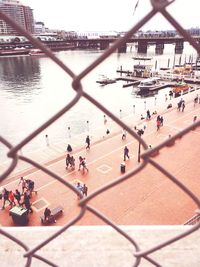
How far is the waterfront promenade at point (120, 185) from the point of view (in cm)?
1310

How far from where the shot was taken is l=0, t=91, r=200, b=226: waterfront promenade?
13102mm

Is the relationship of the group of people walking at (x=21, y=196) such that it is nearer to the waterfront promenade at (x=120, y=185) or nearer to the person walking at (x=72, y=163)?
the waterfront promenade at (x=120, y=185)

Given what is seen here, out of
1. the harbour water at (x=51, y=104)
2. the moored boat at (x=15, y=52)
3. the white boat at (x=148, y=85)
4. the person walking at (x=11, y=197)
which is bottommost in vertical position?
the harbour water at (x=51, y=104)

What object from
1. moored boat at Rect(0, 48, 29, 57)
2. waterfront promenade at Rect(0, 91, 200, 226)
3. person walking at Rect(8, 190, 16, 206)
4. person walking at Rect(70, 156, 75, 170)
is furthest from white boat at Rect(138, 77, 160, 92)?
moored boat at Rect(0, 48, 29, 57)

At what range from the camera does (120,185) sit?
15.4 meters

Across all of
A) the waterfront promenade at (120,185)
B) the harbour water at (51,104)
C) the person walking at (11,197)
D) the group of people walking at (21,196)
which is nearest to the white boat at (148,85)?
the harbour water at (51,104)

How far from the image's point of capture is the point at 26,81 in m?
69.8

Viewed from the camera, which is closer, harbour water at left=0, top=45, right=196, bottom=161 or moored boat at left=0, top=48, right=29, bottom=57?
harbour water at left=0, top=45, right=196, bottom=161

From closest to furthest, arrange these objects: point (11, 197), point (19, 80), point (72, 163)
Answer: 1. point (11, 197)
2. point (72, 163)
3. point (19, 80)

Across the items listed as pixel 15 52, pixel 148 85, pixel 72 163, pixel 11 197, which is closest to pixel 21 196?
pixel 11 197

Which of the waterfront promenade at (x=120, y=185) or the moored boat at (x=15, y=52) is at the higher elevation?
the moored boat at (x=15, y=52)

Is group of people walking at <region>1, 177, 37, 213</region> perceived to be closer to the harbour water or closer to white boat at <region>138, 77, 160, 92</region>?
the harbour water

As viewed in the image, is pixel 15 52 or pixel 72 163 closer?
pixel 72 163

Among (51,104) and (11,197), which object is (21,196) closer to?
(11,197)
